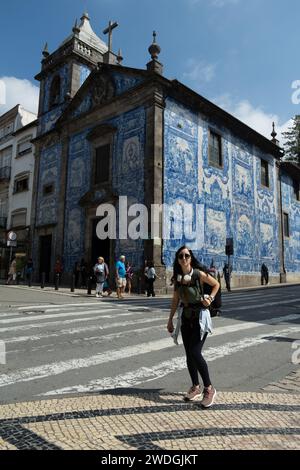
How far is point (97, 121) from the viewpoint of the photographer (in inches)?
888

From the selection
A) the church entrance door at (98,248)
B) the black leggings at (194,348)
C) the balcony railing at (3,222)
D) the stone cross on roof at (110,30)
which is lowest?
the black leggings at (194,348)

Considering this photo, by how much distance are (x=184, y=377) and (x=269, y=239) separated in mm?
24580

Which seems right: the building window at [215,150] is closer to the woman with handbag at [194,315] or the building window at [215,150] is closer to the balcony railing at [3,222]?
the balcony railing at [3,222]

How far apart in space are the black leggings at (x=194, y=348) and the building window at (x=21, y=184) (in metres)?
26.5

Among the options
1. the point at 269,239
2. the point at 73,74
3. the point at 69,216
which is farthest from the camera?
the point at 269,239

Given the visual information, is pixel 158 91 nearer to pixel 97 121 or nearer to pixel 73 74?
pixel 97 121

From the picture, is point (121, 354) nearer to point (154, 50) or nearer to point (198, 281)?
point (198, 281)

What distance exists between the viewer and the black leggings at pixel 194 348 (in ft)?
11.8

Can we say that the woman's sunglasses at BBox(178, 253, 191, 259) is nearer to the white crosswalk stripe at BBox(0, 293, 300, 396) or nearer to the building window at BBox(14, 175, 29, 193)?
the white crosswalk stripe at BBox(0, 293, 300, 396)

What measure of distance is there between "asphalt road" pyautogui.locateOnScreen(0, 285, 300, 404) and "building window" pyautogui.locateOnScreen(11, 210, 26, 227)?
2007 centimetres

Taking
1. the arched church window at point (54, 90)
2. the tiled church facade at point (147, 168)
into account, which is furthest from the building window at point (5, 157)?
the arched church window at point (54, 90)

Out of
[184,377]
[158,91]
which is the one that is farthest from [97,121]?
[184,377]

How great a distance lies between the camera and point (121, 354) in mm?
5402

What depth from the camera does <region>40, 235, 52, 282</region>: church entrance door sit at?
24391 mm
